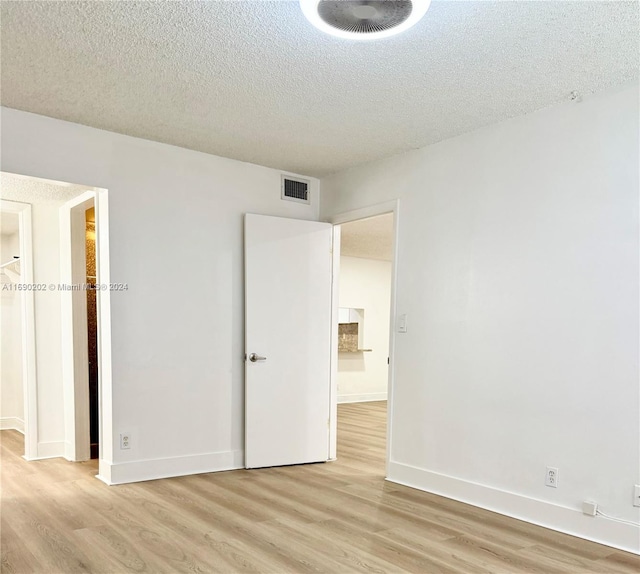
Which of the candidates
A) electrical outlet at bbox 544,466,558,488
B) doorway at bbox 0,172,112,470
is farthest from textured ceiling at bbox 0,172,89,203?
electrical outlet at bbox 544,466,558,488

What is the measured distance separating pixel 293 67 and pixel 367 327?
22.2 feet

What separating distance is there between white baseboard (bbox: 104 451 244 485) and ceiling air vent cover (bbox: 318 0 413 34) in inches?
129

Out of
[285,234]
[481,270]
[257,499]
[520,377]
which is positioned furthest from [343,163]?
[257,499]

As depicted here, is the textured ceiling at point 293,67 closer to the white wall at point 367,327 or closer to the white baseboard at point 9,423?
the white baseboard at point 9,423

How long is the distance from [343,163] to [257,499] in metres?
2.72

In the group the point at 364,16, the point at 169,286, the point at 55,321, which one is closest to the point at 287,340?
the point at 169,286

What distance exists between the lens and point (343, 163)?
14.6ft

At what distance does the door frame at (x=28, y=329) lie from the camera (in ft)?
15.3

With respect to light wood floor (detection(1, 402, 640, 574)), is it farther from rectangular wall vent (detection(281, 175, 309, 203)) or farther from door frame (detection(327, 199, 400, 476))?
rectangular wall vent (detection(281, 175, 309, 203))

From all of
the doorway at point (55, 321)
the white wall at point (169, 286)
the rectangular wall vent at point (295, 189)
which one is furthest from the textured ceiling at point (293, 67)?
the doorway at point (55, 321)

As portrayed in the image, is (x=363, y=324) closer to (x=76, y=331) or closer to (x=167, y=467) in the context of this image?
(x=76, y=331)

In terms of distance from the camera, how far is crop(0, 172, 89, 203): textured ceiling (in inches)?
160

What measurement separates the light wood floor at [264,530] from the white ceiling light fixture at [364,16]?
8.00ft

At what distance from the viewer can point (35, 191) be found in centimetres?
435
